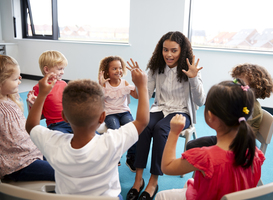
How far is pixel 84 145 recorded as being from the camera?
2.90 feet

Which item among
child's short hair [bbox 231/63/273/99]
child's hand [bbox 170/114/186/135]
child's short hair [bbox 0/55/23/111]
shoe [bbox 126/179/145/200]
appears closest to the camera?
child's hand [bbox 170/114/186/135]

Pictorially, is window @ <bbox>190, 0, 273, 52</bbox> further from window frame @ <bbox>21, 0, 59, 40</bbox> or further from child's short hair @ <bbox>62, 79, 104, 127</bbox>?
child's short hair @ <bbox>62, 79, 104, 127</bbox>

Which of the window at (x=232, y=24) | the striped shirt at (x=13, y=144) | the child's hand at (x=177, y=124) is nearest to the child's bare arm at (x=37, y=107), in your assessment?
the striped shirt at (x=13, y=144)

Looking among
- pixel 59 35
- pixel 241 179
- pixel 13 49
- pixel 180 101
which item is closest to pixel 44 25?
pixel 59 35

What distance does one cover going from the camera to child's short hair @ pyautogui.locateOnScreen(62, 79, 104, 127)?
844 mm

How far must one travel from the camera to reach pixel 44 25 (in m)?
5.38

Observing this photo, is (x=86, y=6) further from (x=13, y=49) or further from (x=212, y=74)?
(x=212, y=74)

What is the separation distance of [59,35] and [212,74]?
348 cm

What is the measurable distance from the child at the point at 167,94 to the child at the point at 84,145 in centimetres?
70

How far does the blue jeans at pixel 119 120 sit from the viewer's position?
1847 mm

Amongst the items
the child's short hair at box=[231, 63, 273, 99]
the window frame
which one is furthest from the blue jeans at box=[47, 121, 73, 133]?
the window frame

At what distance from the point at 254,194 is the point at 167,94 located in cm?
131

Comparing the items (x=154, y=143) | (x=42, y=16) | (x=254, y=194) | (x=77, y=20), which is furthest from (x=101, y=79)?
(x=42, y=16)

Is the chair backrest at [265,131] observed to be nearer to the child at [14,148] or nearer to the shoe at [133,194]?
the shoe at [133,194]
